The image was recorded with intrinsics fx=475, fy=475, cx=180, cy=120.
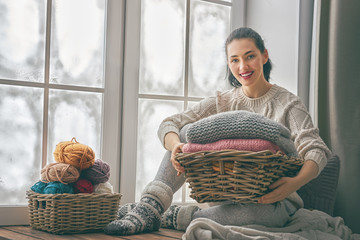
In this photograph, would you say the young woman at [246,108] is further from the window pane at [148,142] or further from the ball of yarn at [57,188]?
the window pane at [148,142]

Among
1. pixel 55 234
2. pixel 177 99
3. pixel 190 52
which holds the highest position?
pixel 190 52

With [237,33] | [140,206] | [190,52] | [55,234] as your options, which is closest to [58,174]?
[55,234]

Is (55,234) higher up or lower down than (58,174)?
lower down

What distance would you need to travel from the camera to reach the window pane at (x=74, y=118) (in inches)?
79.4

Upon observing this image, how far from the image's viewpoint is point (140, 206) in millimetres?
1684

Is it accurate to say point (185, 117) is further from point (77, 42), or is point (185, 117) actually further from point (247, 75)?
point (77, 42)

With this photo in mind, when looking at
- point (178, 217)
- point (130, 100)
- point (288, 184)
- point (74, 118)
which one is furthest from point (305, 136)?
point (74, 118)

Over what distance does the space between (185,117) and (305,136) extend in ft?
1.52

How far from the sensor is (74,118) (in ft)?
6.80

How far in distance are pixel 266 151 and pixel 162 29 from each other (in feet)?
3.88

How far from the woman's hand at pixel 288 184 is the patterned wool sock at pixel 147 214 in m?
0.46

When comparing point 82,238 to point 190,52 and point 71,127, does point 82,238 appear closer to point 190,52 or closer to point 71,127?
point 71,127

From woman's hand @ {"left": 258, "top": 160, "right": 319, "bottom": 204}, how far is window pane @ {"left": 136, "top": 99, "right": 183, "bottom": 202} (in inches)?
35.5

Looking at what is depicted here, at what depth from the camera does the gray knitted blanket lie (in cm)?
135
